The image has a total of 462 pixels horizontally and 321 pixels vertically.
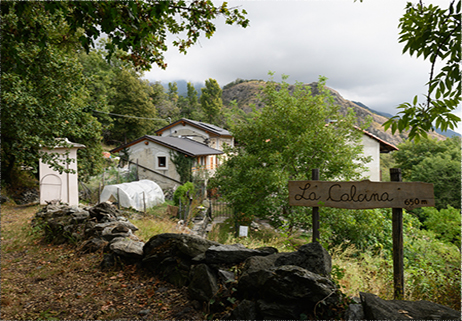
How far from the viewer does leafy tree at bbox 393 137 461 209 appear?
1917 centimetres

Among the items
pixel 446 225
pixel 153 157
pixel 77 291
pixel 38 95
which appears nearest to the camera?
pixel 77 291

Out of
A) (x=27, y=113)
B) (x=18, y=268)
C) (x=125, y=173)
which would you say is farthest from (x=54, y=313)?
(x=125, y=173)

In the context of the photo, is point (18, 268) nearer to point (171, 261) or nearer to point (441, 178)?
point (171, 261)

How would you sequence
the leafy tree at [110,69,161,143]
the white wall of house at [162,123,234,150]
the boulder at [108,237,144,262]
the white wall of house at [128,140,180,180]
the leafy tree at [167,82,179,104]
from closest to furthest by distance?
the boulder at [108,237,144,262], the white wall of house at [128,140,180,180], the white wall of house at [162,123,234,150], the leafy tree at [110,69,161,143], the leafy tree at [167,82,179,104]

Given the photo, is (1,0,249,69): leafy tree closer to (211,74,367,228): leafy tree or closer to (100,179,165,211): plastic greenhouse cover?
(211,74,367,228): leafy tree

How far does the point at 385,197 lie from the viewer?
3.65m

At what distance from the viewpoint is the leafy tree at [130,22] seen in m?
3.80

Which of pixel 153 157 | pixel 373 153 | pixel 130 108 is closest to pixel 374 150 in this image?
pixel 373 153

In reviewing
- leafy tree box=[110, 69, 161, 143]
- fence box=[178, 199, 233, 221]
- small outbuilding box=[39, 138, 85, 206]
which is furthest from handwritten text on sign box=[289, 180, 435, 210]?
leafy tree box=[110, 69, 161, 143]

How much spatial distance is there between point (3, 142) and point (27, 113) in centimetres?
187

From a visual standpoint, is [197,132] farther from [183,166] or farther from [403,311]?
[403,311]

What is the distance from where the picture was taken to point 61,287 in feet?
13.6

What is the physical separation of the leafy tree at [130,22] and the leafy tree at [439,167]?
1536 cm

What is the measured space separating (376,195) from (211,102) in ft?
191
